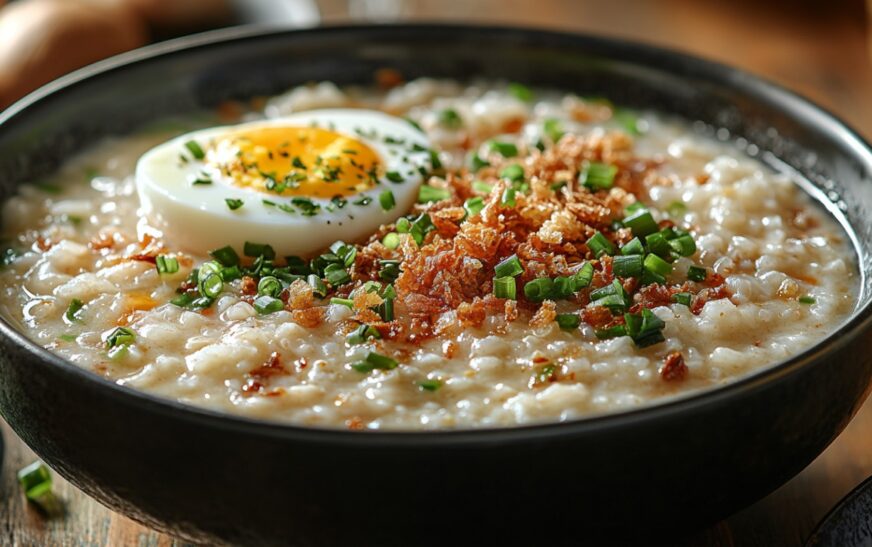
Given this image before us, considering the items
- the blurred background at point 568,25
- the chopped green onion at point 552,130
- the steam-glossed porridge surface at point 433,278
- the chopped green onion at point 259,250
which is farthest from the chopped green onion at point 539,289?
the blurred background at point 568,25

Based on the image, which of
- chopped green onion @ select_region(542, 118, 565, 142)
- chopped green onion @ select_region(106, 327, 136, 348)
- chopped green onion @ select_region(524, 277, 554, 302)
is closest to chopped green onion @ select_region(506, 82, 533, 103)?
chopped green onion @ select_region(542, 118, 565, 142)

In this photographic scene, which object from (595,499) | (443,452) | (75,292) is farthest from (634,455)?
(75,292)

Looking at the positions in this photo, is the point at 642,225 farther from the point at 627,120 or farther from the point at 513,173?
the point at 627,120

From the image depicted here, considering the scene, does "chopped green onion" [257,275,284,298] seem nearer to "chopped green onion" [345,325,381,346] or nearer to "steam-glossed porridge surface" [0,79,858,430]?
"steam-glossed porridge surface" [0,79,858,430]

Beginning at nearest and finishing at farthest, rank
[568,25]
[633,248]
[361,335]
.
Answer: [361,335]
[633,248]
[568,25]

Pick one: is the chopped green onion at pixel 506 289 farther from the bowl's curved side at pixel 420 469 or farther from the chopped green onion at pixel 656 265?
the bowl's curved side at pixel 420 469

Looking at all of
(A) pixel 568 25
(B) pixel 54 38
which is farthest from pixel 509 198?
(A) pixel 568 25

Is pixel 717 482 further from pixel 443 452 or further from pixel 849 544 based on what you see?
pixel 443 452

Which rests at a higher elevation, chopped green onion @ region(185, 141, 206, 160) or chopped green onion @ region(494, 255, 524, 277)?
chopped green onion @ region(185, 141, 206, 160)
